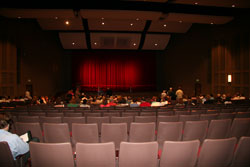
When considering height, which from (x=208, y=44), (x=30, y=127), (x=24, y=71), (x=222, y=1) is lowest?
(x=30, y=127)

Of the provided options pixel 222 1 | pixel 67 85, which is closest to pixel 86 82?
pixel 67 85

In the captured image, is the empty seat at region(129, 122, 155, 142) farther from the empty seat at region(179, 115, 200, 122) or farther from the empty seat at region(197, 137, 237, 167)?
the empty seat at region(197, 137, 237, 167)

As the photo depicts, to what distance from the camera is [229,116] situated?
4.62 metres

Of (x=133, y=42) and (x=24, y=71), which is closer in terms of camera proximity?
(x=24, y=71)

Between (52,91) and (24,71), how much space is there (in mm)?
4610

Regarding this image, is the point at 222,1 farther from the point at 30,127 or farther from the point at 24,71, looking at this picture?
the point at 24,71

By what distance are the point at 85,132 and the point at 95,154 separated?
4.73 ft

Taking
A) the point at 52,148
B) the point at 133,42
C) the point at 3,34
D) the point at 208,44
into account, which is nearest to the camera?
the point at 52,148

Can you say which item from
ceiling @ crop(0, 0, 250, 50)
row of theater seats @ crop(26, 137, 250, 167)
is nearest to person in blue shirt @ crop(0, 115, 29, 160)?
row of theater seats @ crop(26, 137, 250, 167)

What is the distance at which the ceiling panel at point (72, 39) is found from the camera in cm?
1947

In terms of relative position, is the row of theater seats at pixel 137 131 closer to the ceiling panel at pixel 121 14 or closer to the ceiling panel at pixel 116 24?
the ceiling panel at pixel 121 14

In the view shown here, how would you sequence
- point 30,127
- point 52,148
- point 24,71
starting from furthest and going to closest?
point 24,71
point 30,127
point 52,148

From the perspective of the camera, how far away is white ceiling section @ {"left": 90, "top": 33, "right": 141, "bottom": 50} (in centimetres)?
1973

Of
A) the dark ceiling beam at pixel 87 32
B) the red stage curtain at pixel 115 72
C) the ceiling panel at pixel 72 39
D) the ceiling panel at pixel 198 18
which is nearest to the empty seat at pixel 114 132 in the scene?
the ceiling panel at pixel 198 18
